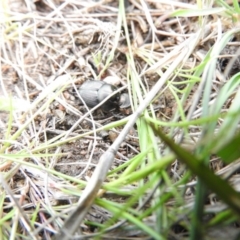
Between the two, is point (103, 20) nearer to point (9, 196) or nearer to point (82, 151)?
point (82, 151)

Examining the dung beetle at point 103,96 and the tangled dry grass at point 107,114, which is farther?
the dung beetle at point 103,96

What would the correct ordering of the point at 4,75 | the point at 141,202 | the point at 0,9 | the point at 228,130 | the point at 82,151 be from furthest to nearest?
the point at 0,9, the point at 4,75, the point at 82,151, the point at 141,202, the point at 228,130

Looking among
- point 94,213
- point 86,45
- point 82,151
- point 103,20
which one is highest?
point 103,20

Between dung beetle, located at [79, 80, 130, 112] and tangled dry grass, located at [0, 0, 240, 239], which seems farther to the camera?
dung beetle, located at [79, 80, 130, 112]

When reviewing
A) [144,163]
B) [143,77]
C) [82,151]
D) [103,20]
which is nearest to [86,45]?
[103,20]
